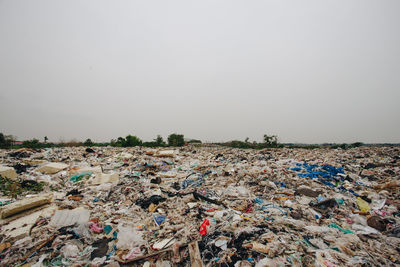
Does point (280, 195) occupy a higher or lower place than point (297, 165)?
lower

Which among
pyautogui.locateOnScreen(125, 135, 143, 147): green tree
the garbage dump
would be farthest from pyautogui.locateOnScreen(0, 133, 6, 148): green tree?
the garbage dump

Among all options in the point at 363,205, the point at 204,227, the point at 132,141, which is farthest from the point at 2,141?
the point at 363,205

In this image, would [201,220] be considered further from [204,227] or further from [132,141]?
[132,141]

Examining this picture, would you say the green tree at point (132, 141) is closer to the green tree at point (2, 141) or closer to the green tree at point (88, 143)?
the green tree at point (88, 143)

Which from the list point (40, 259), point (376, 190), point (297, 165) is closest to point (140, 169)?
point (40, 259)

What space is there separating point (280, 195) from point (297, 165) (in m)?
2.97

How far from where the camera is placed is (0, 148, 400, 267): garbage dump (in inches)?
72.4

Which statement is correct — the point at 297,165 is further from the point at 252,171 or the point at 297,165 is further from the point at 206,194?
the point at 206,194

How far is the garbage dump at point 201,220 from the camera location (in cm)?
184

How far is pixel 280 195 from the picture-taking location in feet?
12.1

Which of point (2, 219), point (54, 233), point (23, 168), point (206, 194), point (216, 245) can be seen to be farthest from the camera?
point (23, 168)

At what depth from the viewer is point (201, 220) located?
103 inches

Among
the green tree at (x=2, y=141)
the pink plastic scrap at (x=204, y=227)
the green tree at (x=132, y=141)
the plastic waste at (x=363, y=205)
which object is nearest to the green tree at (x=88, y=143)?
the green tree at (x=132, y=141)

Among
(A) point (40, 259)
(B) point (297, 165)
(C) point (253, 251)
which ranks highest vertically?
(B) point (297, 165)
